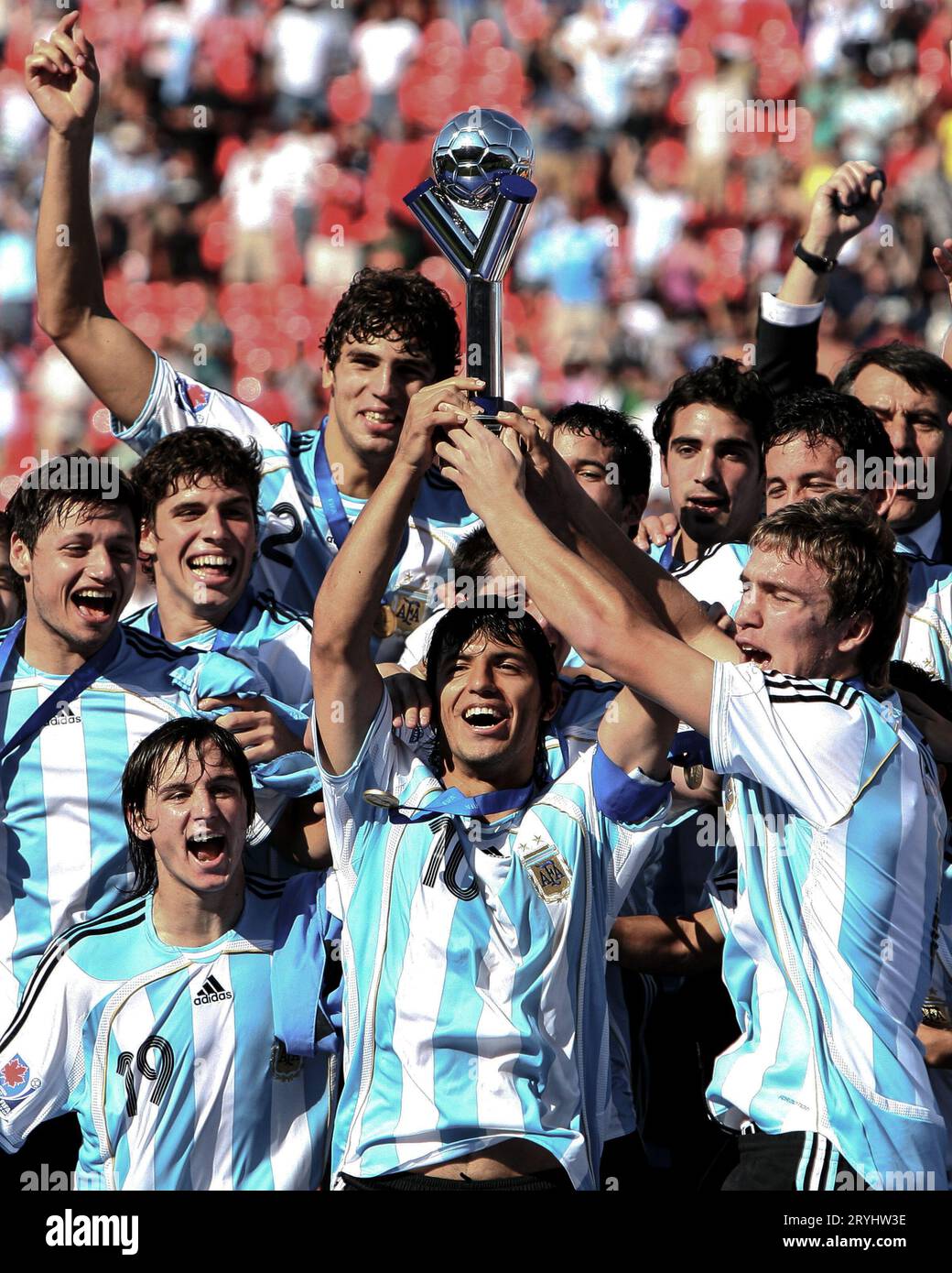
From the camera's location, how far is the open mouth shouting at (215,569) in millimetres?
4066

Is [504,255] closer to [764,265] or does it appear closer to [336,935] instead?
[336,935]

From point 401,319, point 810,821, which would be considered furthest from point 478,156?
point 401,319

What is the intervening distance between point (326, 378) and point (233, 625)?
89cm

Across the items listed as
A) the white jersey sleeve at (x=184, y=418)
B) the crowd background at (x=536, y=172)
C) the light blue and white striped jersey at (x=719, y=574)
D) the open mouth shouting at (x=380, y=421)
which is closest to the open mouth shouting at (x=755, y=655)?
the light blue and white striped jersey at (x=719, y=574)

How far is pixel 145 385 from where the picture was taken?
4652mm

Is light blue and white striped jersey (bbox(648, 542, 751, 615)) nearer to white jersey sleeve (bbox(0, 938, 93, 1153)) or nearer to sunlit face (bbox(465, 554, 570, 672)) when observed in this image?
sunlit face (bbox(465, 554, 570, 672))

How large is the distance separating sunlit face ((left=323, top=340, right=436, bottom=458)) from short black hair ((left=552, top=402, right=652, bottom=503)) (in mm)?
384

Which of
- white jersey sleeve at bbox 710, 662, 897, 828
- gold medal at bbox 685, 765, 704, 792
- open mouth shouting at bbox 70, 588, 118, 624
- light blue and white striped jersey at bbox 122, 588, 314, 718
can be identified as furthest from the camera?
light blue and white striped jersey at bbox 122, 588, 314, 718

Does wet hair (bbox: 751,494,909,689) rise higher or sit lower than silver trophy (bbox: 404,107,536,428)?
lower

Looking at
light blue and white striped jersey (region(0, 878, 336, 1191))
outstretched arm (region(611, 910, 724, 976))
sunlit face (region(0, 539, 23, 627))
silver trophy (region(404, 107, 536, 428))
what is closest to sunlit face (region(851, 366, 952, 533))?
outstretched arm (region(611, 910, 724, 976))

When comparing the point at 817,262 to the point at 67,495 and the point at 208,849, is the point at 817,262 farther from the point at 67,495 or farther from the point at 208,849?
the point at 208,849

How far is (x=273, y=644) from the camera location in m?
4.07

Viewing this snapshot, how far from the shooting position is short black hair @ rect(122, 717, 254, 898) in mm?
3539

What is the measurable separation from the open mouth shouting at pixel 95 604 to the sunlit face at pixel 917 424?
1.97 m
